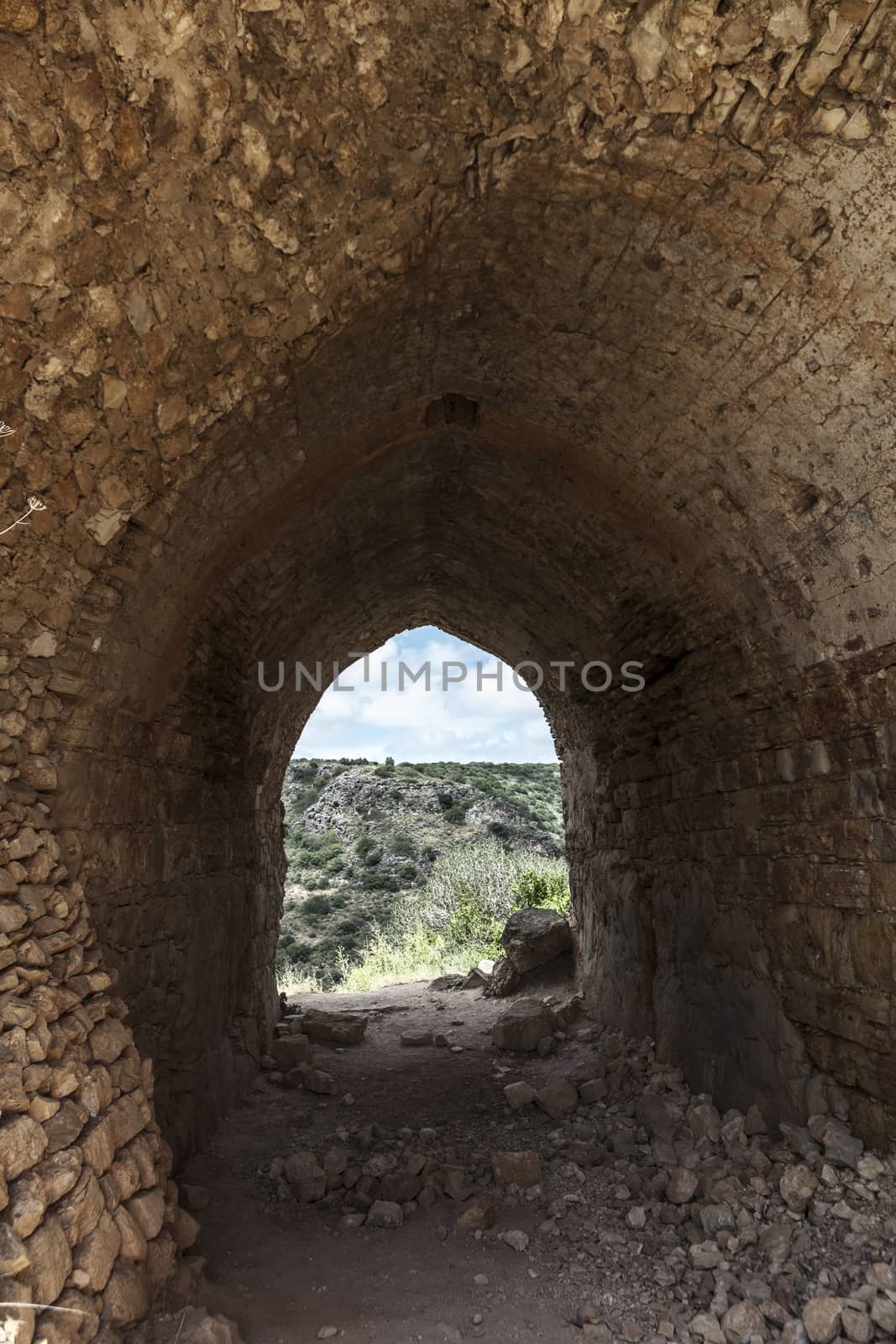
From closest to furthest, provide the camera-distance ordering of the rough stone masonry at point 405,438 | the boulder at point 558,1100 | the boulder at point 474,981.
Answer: the rough stone masonry at point 405,438 < the boulder at point 558,1100 < the boulder at point 474,981

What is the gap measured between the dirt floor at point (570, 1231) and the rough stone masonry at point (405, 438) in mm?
395

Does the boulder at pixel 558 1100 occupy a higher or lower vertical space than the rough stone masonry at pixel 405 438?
lower

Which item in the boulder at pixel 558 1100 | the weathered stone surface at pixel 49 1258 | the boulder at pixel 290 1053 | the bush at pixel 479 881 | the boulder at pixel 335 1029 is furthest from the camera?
the bush at pixel 479 881

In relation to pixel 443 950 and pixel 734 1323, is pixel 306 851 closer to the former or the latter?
pixel 443 950

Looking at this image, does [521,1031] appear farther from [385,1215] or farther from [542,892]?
[542,892]

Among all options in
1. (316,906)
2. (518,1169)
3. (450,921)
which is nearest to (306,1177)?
(518,1169)

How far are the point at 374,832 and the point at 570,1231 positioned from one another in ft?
81.5

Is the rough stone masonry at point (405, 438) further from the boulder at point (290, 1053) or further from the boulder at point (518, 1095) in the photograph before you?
the boulder at point (518, 1095)

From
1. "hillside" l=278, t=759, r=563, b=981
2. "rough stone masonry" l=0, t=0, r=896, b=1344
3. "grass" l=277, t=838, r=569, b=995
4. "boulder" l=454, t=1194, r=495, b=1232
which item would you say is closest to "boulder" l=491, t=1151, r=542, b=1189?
"boulder" l=454, t=1194, r=495, b=1232

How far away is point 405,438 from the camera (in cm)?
512

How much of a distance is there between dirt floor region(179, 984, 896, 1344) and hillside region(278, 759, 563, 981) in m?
13.6

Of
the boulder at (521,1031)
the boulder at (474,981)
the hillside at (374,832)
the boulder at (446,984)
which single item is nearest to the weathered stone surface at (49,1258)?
the boulder at (521,1031)

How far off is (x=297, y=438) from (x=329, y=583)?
85.3 inches

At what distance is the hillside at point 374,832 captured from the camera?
22141 mm
